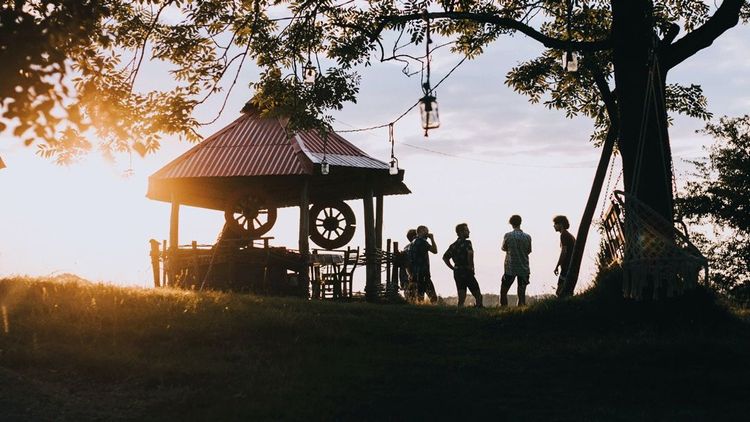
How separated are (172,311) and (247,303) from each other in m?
1.76

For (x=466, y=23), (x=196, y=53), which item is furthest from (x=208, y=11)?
(x=466, y=23)

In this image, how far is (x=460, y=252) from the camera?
1697cm

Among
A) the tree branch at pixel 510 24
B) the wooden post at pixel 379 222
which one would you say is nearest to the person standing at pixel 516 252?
the tree branch at pixel 510 24

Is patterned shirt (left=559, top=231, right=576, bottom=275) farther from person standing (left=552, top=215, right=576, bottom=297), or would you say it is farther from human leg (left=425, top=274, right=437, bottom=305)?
human leg (left=425, top=274, right=437, bottom=305)

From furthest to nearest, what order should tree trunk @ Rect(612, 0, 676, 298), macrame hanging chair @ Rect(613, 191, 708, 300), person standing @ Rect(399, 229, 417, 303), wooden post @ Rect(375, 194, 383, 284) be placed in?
wooden post @ Rect(375, 194, 383, 284) → person standing @ Rect(399, 229, 417, 303) → tree trunk @ Rect(612, 0, 676, 298) → macrame hanging chair @ Rect(613, 191, 708, 300)

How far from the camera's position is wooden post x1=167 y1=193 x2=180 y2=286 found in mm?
22484

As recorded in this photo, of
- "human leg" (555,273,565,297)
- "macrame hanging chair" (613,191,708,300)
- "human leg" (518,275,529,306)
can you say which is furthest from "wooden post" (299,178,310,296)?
"macrame hanging chair" (613,191,708,300)

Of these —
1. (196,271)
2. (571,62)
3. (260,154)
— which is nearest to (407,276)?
(260,154)

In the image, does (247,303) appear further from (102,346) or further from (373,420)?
(373,420)

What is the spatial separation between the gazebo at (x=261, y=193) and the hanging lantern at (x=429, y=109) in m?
9.70

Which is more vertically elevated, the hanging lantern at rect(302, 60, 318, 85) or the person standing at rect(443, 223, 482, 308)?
the hanging lantern at rect(302, 60, 318, 85)

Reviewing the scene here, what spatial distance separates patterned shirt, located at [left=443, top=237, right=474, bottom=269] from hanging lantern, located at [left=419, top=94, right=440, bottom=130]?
22.3ft

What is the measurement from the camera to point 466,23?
1758cm

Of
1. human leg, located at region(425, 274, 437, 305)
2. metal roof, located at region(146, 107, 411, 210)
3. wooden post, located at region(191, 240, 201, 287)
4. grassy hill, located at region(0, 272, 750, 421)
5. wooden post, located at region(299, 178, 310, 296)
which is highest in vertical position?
metal roof, located at region(146, 107, 411, 210)
